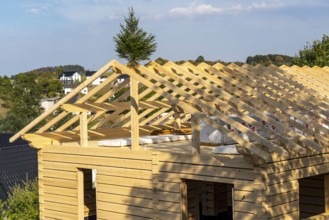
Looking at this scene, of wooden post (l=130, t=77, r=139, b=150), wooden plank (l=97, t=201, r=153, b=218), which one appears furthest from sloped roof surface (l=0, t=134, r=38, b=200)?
wooden post (l=130, t=77, r=139, b=150)

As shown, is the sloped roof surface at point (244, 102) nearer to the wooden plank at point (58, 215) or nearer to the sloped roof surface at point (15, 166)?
the wooden plank at point (58, 215)

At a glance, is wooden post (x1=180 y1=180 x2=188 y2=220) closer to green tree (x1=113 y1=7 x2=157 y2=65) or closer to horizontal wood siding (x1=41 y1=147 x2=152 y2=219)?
horizontal wood siding (x1=41 y1=147 x2=152 y2=219)

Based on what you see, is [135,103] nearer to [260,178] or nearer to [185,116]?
[260,178]

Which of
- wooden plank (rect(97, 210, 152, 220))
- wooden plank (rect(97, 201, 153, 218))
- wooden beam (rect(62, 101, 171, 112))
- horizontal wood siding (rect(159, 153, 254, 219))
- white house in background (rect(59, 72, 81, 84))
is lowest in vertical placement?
wooden plank (rect(97, 210, 152, 220))

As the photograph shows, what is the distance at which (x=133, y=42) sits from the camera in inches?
484

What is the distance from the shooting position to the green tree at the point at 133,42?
485 inches

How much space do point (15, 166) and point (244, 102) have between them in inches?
470

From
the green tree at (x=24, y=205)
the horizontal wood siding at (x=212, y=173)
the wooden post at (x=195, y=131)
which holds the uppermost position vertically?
the wooden post at (x=195, y=131)

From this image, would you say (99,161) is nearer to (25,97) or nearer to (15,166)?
(15,166)

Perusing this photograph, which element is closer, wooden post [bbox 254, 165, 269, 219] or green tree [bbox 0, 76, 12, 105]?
wooden post [bbox 254, 165, 269, 219]

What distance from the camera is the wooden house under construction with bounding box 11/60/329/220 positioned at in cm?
1029

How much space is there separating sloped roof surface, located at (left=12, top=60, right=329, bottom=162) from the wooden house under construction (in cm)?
3

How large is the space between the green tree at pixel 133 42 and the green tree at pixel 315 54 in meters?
20.4

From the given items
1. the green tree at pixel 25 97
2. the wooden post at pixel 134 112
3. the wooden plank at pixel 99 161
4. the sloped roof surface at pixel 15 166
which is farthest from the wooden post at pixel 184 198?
the green tree at pixel 25 97
